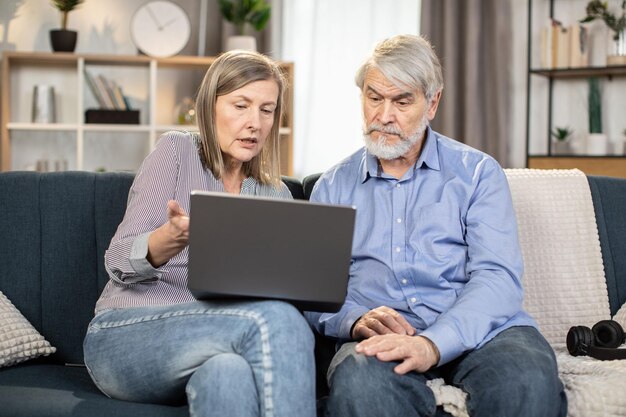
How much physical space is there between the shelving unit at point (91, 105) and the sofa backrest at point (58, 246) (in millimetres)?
2302

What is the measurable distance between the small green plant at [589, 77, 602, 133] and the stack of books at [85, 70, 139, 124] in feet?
7.55

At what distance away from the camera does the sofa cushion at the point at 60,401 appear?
1.75 metres

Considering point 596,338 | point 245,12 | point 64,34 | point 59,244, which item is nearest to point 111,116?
point 64,34

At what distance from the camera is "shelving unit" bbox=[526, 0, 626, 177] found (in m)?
4.02

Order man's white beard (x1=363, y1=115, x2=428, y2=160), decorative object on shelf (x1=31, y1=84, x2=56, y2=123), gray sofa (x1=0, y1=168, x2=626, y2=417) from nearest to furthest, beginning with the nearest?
man's white beard (x1=363, y1=115, x2=428, y2=160), gray sofa (x1=0, y1=168, x2=626, y2=417), decorative object on shelf (x1=31, y1=84, x2=56, y2=123)

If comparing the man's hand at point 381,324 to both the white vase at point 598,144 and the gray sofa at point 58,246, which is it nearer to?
the gray sofa at point 58,246

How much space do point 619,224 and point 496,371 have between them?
0.93m

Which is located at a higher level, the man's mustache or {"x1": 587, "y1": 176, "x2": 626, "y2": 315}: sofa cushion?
the man's mustache

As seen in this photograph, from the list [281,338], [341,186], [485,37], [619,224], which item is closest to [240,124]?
[341,186]

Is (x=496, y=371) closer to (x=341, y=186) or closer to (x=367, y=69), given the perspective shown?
(x=341, y=186)

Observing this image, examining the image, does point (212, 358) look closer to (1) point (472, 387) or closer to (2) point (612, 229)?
(1) point (472, 387)

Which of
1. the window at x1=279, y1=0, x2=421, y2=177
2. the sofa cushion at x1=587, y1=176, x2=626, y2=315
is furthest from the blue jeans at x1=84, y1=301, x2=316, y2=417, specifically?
the window at x1=279, y1=0, x2=421, y2=177

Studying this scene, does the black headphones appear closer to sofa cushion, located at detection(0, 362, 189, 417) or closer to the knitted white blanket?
the knitted white blanket

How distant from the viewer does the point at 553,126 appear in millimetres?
4457
